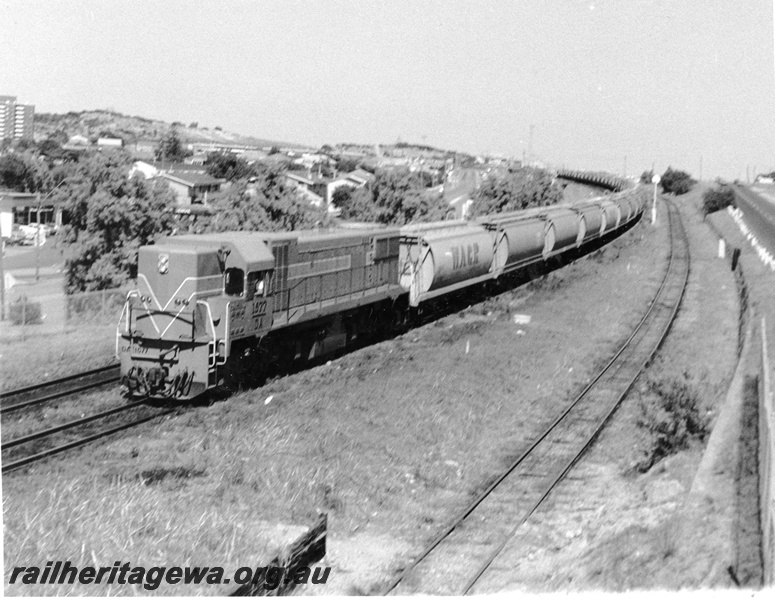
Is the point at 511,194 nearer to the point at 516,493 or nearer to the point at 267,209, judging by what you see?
the point at 267,209

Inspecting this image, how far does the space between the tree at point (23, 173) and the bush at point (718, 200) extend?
4918 cm

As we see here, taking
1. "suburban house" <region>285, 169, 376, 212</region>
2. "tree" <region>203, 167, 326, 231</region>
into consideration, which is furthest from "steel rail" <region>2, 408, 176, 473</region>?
"suburban house" <region>285, 169, 376, 212</region>

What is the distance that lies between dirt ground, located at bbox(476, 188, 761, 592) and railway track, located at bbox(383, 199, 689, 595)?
230 mm

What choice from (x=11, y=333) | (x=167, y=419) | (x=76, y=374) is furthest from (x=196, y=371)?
(x=11, y=333)

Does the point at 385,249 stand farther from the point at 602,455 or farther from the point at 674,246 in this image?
the point at 674,246

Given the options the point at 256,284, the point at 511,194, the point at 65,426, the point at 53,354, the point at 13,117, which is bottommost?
the point at 53,354

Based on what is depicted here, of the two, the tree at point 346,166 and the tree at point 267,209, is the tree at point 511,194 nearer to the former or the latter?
the tree at point 267,209

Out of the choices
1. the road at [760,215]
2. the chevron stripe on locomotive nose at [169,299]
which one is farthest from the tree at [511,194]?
the chevron stripe on locomotive nose at [169,299]

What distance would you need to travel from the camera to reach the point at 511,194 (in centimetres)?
7194

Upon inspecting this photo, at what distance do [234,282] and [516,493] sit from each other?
23.9ft

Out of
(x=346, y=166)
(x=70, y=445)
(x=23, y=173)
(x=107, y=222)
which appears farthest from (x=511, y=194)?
(x=70, y=445)

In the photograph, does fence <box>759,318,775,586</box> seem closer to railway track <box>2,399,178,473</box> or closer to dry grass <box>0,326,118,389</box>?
railway track <box>2,399,178,473</box>

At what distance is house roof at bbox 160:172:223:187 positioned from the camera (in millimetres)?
59688
